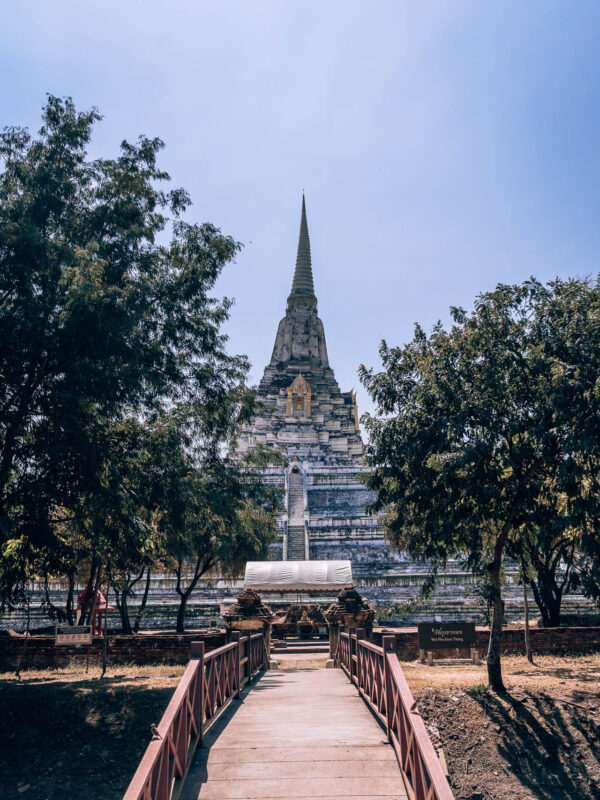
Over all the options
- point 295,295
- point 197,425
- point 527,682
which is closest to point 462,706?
point 527,682

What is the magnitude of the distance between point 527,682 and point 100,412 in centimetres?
948

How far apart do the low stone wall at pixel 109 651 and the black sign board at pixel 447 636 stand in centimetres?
501

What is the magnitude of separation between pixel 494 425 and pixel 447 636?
7431 mm

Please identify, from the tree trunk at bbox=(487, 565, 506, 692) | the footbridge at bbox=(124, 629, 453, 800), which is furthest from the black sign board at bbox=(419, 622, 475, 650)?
the footbridge at bbox=(124, 629, 453, 800)

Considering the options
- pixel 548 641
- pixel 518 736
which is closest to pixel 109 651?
pixel 518 736

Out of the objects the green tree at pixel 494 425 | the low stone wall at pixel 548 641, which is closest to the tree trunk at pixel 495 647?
the green tree at pixel 494 425

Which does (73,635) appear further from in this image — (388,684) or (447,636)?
(388,684)

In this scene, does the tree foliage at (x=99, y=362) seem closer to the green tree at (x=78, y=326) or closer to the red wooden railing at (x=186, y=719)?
the green tree at (x=78, y=326)

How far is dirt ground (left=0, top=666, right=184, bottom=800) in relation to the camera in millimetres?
7699

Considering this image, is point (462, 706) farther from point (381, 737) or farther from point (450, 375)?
point (450, 375)

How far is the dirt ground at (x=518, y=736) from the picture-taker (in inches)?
314

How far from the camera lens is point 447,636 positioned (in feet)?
51.6

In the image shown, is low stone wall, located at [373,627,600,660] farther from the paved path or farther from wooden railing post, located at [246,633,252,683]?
the paved path

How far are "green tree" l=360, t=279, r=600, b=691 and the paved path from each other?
3.97 metres
